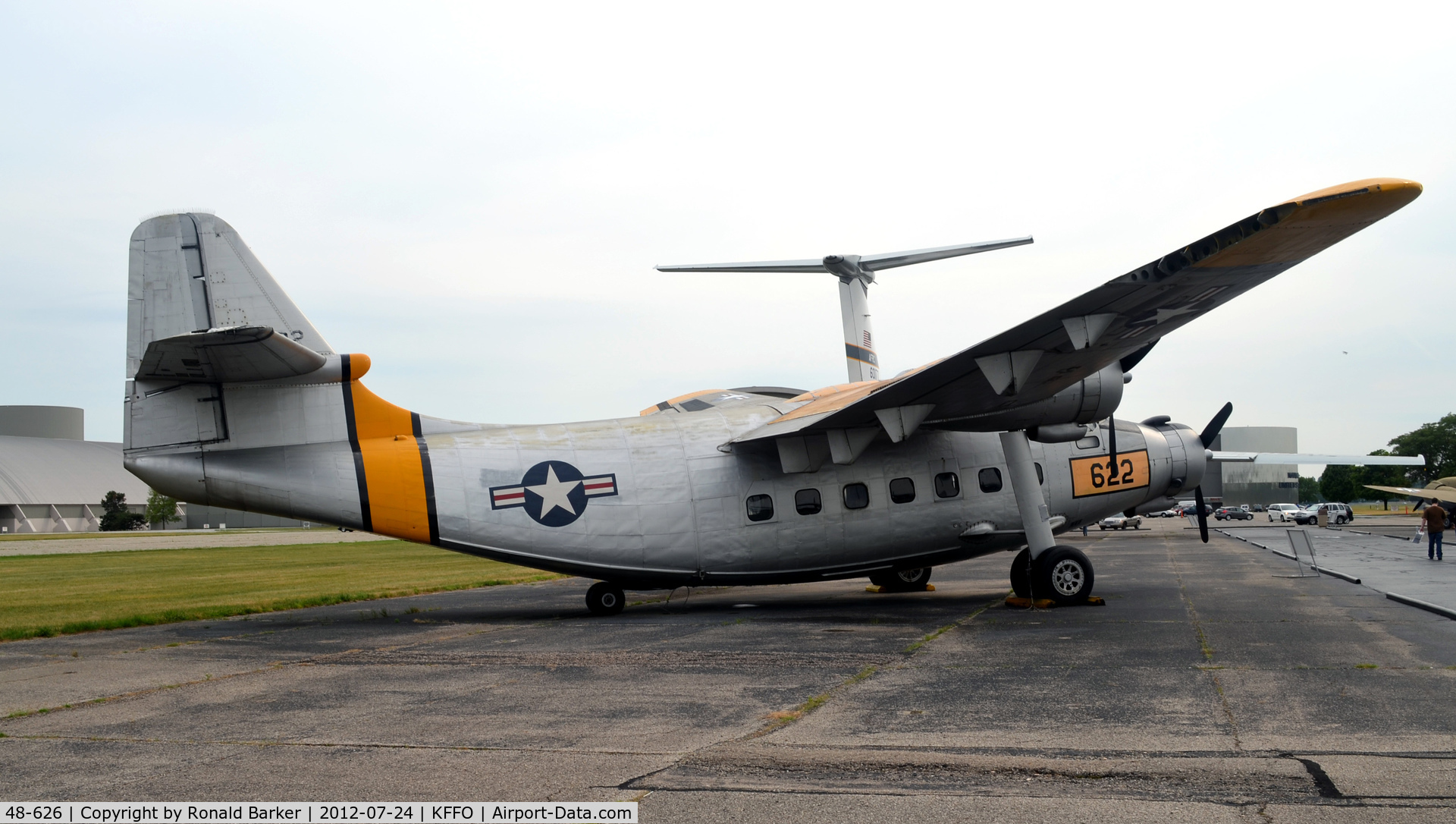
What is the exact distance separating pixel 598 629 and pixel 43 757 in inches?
309

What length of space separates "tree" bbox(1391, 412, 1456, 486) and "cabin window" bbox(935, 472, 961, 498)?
141 meters

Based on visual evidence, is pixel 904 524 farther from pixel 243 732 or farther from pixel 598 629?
pixel 243 732

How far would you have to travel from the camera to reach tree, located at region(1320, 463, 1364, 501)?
512ft

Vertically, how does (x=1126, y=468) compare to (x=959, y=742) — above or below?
above

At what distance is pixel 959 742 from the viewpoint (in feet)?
21.8

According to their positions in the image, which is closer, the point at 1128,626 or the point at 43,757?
the point at 43,757

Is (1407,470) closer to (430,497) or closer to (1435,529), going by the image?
(1435,529)

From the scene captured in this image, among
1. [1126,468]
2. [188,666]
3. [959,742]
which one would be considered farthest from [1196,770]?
[1126,468]

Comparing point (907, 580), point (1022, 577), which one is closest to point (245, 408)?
point (1022, 577)

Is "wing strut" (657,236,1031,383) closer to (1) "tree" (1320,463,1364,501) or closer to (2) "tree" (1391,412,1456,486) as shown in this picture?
(2) "tree" (1391,412,1456,486)

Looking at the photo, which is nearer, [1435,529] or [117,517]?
[1435,529]

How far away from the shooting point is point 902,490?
1566cm

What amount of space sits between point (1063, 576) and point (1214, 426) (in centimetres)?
586

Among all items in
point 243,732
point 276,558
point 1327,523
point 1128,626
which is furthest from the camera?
point 1327,523
